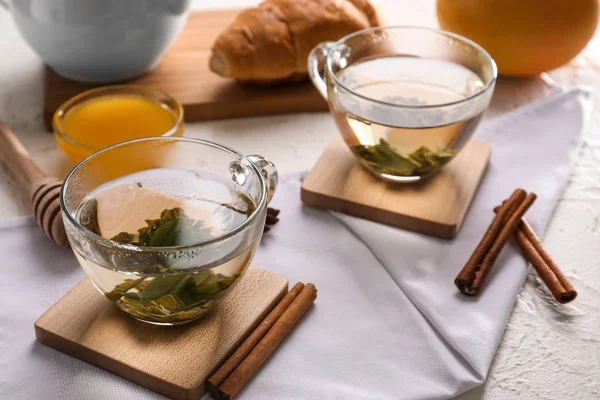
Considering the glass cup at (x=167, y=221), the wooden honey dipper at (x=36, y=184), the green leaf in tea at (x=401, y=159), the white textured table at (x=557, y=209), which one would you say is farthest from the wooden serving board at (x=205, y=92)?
the glass cup at (x=167, y=221)

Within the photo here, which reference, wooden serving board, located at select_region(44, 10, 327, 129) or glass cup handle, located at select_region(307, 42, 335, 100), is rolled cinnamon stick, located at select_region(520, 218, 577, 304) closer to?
glass cup handle, located at select_region(307, 42, 335, 100)

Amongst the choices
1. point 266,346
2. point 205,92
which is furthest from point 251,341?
point 205,92

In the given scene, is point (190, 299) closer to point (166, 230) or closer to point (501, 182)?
point (166, 230)

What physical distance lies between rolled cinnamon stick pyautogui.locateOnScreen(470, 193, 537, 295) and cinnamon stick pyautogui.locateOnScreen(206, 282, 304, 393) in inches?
8.1

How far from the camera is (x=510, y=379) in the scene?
829 mm

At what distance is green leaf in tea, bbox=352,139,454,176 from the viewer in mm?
1024

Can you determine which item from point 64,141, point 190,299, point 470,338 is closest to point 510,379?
point 470,338

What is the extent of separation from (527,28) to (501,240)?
0.45m

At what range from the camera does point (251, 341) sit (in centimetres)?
82

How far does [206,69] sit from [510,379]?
755 mm

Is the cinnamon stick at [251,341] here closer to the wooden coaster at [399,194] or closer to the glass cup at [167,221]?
the glass cup at [167,221]

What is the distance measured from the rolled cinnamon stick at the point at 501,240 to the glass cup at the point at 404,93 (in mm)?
111

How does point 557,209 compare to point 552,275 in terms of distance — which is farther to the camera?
point 557,209

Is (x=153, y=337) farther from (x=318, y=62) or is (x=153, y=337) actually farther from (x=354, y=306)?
(x=318, y=62)
